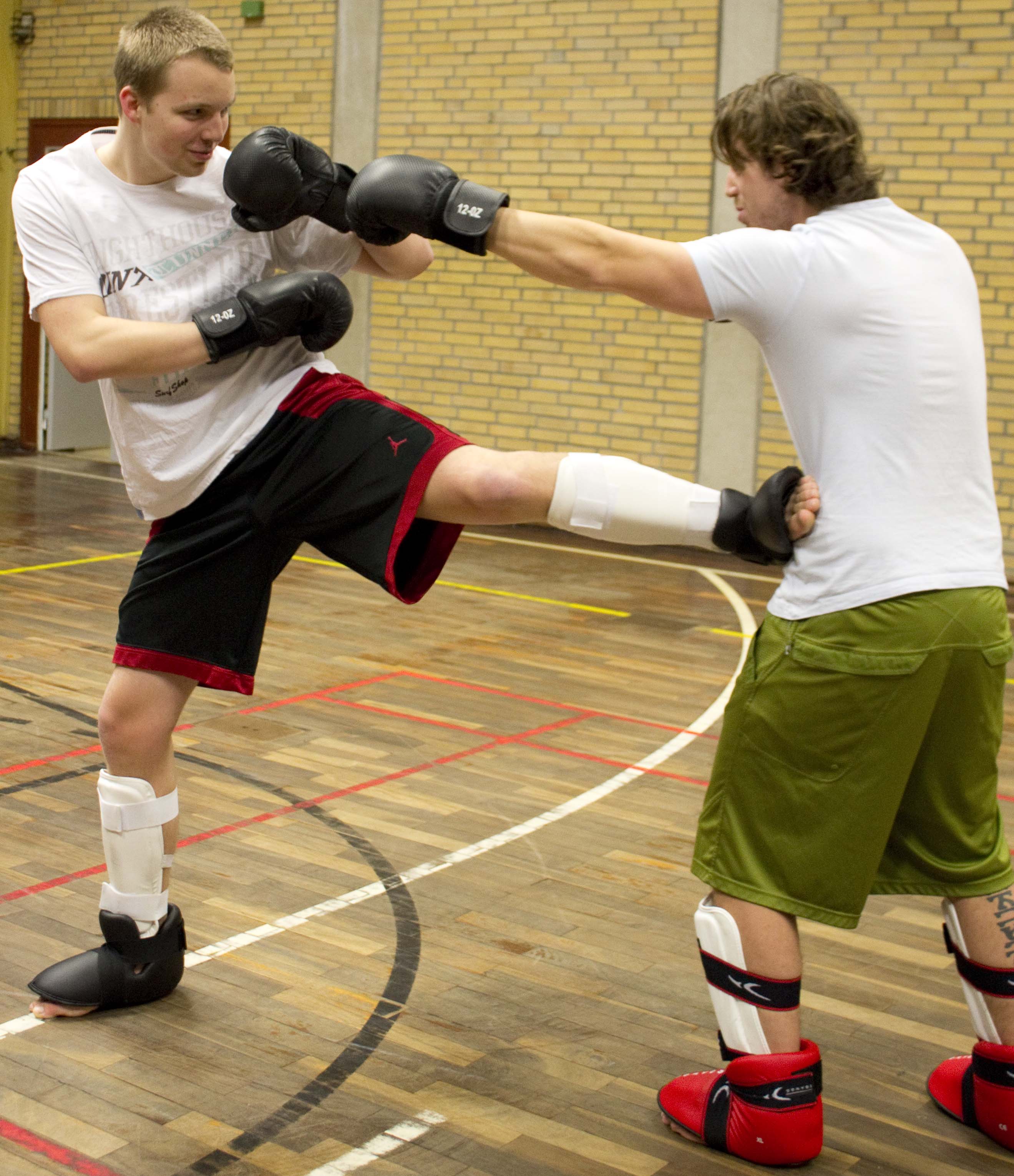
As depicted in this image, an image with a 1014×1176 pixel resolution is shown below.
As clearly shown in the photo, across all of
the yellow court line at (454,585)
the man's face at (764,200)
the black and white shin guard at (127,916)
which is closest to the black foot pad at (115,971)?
the black and white shin guard at (127,916)

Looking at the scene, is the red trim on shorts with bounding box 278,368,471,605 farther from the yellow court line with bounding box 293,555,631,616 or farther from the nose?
the yellow court line with bounding box 293,555,631,616

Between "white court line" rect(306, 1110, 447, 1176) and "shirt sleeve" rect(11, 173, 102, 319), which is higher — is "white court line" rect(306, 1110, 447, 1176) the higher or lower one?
the lower one

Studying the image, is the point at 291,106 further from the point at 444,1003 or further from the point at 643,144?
the point at 444,1003

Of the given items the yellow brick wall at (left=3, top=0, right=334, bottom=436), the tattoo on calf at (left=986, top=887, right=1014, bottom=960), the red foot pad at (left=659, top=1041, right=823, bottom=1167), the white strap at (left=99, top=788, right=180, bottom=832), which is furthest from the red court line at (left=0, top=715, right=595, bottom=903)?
the yellow brick wall at (left=3, top=0, right=334, bottom=436)

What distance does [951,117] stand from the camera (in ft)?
24.5

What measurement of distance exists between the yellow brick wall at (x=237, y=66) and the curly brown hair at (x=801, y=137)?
812 centimetres

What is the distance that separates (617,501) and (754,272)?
379mm

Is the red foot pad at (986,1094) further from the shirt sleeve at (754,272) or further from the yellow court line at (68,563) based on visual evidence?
the yellow court line at (68,563)

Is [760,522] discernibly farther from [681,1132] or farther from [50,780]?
[50,780]

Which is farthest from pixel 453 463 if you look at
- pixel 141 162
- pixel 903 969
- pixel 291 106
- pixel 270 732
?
pixel 291 106

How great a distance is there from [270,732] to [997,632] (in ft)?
8.79

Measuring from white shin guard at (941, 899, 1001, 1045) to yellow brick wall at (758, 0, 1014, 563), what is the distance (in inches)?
229

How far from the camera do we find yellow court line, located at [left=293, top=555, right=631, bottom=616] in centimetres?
618

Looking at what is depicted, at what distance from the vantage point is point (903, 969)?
275 centimetres
